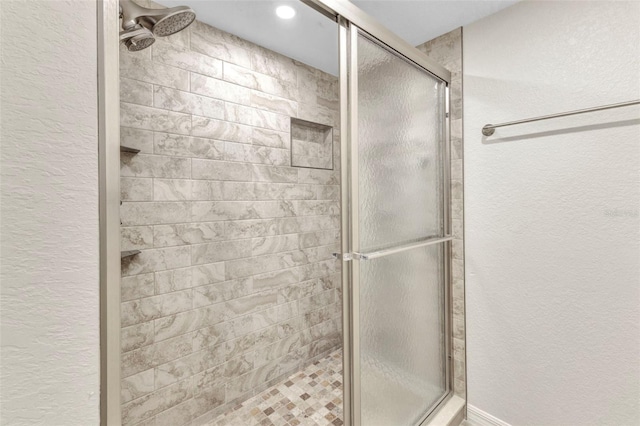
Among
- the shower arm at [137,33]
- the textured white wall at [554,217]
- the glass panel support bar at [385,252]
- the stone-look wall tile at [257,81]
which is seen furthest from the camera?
the stone-look wall tile at [257,81]

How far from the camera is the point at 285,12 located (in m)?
1.45

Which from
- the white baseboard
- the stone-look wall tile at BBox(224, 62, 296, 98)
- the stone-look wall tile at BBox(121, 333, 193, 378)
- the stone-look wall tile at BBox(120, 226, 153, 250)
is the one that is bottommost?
the white baseboard

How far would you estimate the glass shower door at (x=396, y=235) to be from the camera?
1.07 m

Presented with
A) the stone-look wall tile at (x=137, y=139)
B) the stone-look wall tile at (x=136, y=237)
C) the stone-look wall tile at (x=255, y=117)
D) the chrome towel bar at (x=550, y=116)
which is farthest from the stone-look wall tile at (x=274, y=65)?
the chrome towel bar at (x=550, y=116)

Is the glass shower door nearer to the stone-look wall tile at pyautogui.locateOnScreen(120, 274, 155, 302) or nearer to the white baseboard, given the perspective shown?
the white baseboard

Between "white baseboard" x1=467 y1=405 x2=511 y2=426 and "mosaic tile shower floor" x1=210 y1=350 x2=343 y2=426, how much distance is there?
2.33 ft

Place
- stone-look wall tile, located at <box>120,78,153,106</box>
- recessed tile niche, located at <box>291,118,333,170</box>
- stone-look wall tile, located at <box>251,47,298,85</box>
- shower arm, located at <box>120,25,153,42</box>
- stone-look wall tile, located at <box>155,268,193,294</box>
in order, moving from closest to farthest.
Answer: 1. shower arm, located at <box>120,25,153,42</box>
2. stone-look wall tile, located at <box>120,78,153,106</box>
3. stone-look wall tile, located at <box>155,268,193,294</box>
4. stone-look wall tile, located at <box>251,47,298,85</box>
5. recessed tile niche, located at <box>291,118,333,170</box>

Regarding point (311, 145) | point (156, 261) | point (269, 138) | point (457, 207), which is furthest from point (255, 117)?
point (457, 207)

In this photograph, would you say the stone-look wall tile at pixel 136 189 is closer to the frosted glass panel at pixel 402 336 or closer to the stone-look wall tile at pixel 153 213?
the stone-look wall tile at pixel 153 213

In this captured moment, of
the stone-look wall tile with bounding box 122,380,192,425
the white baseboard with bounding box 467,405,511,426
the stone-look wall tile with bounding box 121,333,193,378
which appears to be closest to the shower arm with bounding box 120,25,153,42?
the stone-look wall tile with bounding box 121,333,193,378

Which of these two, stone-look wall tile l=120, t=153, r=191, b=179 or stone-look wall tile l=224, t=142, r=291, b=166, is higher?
stone-look wall tile l=224, t=142, r=291, b=166

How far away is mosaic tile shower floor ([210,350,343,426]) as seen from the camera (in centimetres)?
154

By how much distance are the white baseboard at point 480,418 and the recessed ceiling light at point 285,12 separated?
7.60ft

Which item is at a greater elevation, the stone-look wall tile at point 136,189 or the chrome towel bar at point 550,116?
the chrome towel bar at point 550,116
